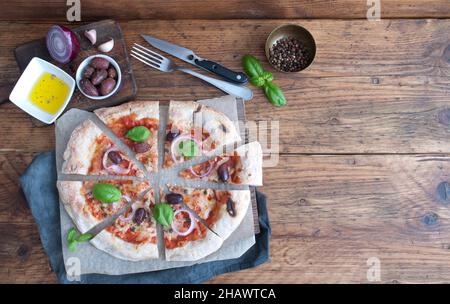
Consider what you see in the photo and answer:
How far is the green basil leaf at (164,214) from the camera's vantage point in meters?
4.31

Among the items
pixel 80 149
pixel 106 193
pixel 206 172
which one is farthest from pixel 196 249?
pixel 80 149

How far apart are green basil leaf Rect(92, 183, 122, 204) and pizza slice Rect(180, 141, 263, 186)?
626 millimetres

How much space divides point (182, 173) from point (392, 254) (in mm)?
2143

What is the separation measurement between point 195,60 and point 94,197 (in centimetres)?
157

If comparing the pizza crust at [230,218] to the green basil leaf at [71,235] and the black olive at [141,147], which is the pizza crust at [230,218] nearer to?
the black olive at [141,147]

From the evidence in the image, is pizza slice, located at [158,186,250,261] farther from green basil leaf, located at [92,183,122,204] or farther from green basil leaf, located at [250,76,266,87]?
green basil leaf, located at [250,76,266,87]

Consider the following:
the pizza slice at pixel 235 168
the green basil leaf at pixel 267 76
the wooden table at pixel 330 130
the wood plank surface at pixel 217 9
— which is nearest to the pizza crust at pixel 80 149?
the wooden table at pixel 330 130

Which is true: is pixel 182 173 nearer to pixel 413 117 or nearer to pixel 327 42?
pixel 327 42

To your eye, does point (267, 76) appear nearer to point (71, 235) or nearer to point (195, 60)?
point (195, 60)

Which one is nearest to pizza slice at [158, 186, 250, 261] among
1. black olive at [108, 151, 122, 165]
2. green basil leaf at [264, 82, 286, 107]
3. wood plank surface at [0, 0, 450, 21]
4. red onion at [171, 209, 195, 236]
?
red onion at [171, 209, 195, 236]

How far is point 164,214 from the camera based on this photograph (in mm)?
4312

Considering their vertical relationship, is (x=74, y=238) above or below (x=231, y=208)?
below

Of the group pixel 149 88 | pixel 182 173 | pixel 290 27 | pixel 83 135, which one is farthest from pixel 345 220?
pixel 83 135

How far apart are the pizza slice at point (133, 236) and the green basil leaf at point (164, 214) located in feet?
0.50
